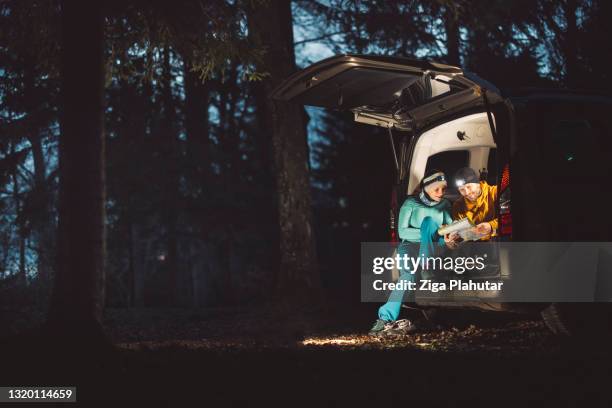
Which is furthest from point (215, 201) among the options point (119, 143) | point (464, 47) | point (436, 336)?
point (436, 336)

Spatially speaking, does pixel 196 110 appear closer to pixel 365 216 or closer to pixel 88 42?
pixel 365 216

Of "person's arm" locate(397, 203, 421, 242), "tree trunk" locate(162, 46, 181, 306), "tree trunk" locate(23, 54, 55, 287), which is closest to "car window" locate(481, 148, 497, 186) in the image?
"person's arm" locate(397, 203, 421, 242)

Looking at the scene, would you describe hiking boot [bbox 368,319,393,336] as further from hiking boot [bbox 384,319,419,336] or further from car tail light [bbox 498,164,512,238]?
car tail light [bbox 498,164,512,238]

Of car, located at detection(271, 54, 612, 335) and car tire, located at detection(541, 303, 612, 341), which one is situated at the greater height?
car, located at detection(271, 54, 612, 335)

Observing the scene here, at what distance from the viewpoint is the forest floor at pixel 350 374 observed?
4227mm

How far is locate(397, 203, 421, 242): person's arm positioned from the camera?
304 inches

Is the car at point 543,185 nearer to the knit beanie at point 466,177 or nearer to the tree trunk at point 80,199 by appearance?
the knit beanie at point 466,177

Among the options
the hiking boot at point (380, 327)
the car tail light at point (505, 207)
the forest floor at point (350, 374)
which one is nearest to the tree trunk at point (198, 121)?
the hiking boot at point (380, 327)

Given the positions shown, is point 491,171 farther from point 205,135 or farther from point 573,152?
point 205,135

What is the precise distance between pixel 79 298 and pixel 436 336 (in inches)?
143

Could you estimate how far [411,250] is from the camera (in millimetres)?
7789

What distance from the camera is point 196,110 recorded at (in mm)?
20672

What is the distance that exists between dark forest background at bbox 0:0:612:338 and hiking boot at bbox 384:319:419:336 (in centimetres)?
304

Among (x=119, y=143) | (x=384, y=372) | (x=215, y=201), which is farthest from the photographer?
(x=215, y=201)
